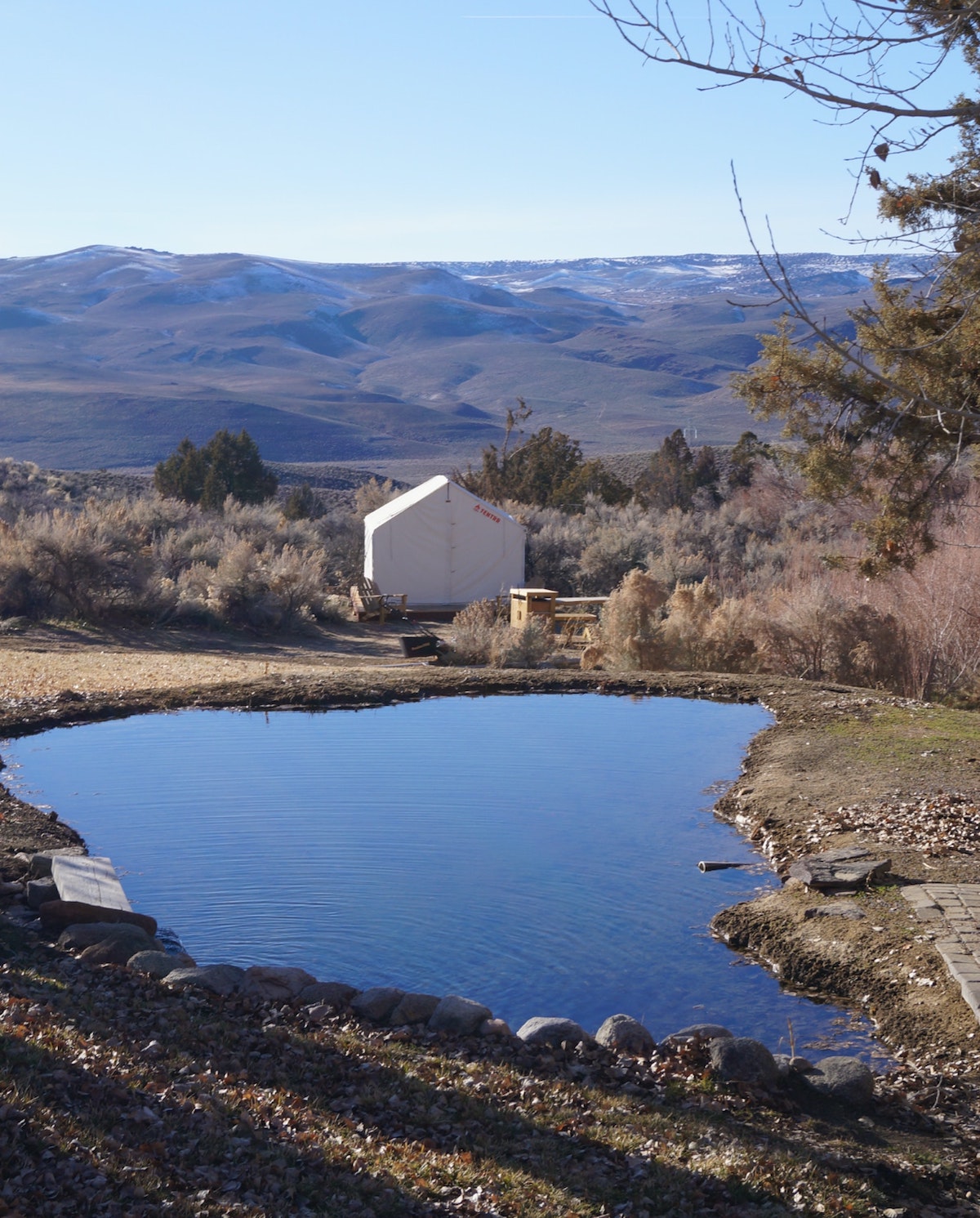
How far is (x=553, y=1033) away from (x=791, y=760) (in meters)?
5.34

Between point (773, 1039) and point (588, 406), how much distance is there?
123m

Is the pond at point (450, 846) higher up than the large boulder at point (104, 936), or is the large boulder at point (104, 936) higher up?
the large boulder at point (104, 936)

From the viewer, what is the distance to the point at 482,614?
18.0m

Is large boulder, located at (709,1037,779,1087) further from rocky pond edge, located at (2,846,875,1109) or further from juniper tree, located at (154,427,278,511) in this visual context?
juniper tree, located at (154,427,278,511)

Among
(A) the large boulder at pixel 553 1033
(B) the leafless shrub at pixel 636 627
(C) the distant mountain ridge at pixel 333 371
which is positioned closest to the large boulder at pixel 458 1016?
(A) the large boulder at pixel 553 1033

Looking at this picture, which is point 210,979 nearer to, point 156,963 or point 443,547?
point 156,963

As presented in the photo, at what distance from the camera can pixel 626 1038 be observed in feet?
16.7

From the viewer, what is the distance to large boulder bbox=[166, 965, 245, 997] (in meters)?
5.42

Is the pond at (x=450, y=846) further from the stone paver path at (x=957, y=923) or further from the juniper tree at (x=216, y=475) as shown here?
the juniper tree at (x=216, y=475)

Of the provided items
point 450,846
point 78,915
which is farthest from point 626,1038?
point 450,846

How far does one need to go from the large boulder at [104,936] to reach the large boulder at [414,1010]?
1290 millimetres

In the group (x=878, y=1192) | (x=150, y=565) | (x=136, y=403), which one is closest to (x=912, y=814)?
(x=878, y=1192)

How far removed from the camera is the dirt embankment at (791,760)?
6051mm

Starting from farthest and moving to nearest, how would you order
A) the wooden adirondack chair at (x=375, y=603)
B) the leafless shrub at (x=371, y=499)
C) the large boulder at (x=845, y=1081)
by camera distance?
the leafless shrub at (x=371, y=499), the wooden adirondack chair at (x=375, y=603), the large boulder at (x=845, y=1081)
